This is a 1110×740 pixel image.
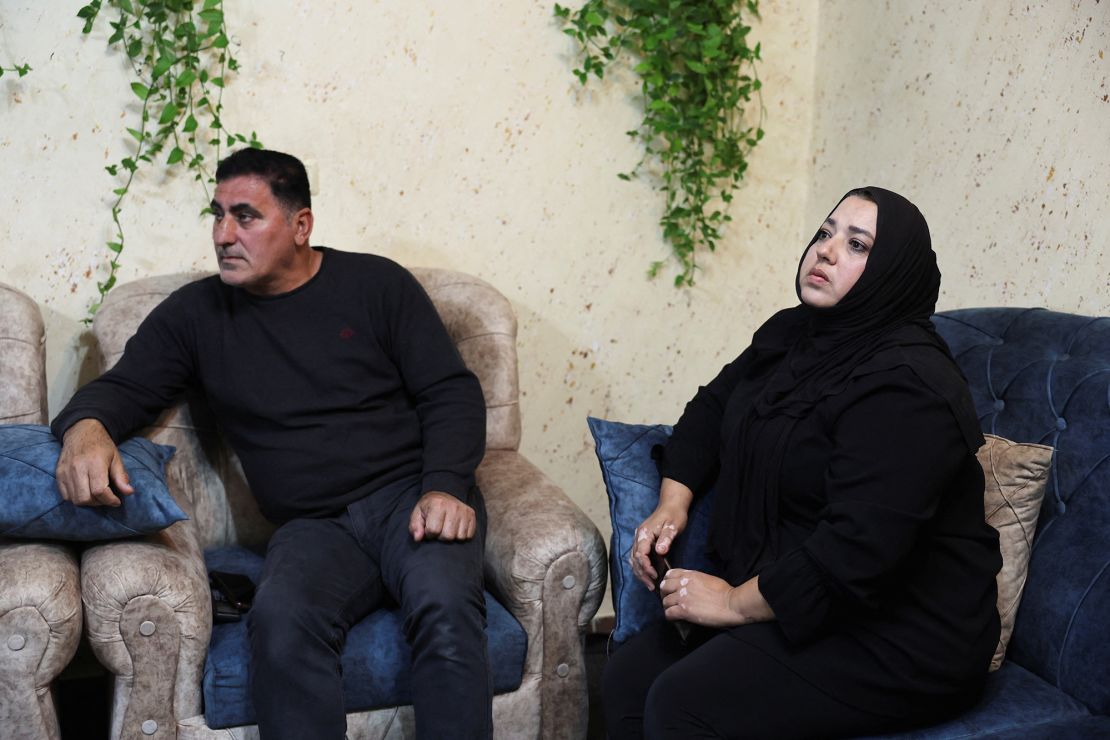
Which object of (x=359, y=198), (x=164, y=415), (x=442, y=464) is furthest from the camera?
(x=359, y=198)

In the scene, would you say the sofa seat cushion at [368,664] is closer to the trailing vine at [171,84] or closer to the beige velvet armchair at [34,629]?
the beige velvet armchair at [34,629]

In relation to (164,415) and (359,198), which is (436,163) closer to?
(359,198)

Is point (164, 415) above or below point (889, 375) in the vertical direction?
below

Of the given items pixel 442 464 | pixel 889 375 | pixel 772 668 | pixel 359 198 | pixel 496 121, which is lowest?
pixel 772 668

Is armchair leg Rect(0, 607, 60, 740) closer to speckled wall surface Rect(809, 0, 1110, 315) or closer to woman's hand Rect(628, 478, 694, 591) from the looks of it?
woman's hand Rect(628, 478, 694, 591)

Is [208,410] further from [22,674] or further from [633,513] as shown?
[633,513]

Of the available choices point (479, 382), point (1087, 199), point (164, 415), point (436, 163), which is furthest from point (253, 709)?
point (1087, 199)

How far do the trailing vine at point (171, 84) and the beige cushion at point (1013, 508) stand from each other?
1.76 metres

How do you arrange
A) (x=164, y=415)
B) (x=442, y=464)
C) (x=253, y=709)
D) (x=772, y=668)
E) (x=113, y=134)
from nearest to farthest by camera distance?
(x=772, y=668), (x=253, y=709), (x=442, y=464), (x=164, y=415), (x=113, y=134)

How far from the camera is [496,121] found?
2752 millimetres

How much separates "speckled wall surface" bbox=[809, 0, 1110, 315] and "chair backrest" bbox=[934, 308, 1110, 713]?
243mm

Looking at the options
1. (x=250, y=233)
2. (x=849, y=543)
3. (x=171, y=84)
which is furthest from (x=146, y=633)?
(x=171, y=84)

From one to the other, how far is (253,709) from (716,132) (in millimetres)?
1889

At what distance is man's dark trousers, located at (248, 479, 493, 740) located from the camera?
1793 mm
